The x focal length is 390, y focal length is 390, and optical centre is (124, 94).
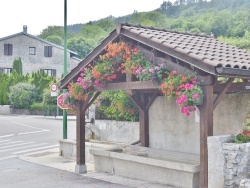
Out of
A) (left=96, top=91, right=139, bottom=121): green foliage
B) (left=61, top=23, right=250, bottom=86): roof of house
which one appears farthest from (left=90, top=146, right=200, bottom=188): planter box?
(left=61, top=23, right=250, bottom=86): roof of house

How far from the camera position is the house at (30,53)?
52156 millimetres

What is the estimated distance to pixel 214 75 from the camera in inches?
295

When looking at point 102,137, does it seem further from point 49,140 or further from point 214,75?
point 214,75

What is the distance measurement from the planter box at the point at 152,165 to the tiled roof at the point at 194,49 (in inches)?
91.6

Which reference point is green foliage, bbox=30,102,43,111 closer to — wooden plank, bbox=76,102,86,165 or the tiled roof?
wooden plank, bbox=76,102,86,165

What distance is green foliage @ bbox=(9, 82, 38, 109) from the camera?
39.0 m

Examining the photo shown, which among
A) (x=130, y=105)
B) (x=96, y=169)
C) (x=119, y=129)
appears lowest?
(x=96, y=169)

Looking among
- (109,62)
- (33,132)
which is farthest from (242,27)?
(109,62)

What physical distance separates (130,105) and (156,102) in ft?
5.29

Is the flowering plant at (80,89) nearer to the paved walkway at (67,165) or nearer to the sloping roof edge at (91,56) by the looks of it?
the sloping roof edge at (91,56)

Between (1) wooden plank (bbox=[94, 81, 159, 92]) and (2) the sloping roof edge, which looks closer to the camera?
(1) wooden plank (bbox=[94, 81, 159, 92])

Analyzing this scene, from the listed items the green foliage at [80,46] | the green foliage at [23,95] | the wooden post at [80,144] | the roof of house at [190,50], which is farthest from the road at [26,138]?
the green foliage at [80,46]

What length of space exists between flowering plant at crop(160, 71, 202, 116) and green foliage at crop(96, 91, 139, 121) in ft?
18.2

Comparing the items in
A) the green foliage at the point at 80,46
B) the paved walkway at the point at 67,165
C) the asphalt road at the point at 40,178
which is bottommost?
the asphalt road at the point at 40,178
